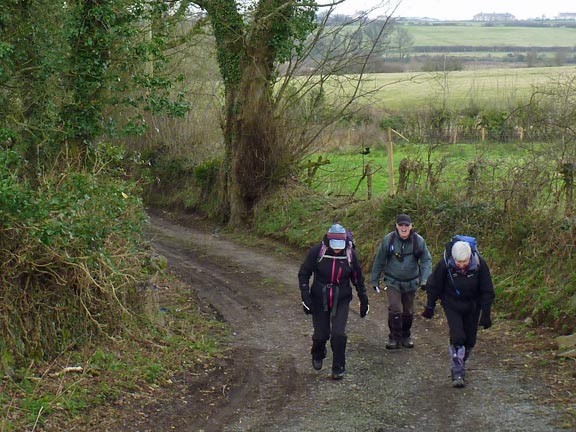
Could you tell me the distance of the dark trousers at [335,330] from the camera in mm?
9617

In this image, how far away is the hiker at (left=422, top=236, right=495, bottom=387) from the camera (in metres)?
9.12

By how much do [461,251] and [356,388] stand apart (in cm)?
218

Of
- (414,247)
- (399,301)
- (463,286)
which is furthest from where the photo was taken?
(399,301)

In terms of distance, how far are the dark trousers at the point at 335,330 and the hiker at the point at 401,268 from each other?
3.82ft

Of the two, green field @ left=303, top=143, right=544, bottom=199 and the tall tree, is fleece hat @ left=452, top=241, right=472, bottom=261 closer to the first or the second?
green field @ left=303, top=143, right=544, bottom=199

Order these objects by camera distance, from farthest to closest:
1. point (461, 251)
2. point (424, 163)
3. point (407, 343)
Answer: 1. point (424, 163)
2. point (407, 343)
3. point (461, 251)

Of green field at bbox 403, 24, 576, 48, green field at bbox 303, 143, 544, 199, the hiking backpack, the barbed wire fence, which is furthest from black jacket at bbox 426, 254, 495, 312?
green field at bbox 403, 24, 576, 48

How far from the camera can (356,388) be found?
9422 millimetres

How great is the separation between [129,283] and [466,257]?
5108 millimetres

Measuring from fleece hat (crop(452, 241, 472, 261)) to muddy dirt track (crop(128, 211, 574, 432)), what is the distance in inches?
65.4

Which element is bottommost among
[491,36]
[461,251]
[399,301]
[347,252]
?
[399,301]

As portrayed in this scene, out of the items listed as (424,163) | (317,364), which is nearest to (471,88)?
(424,163)

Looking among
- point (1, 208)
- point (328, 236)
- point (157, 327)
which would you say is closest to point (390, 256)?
point (328, 236)

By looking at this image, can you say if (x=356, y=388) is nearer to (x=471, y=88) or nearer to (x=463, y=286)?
(x=463, y=286)
